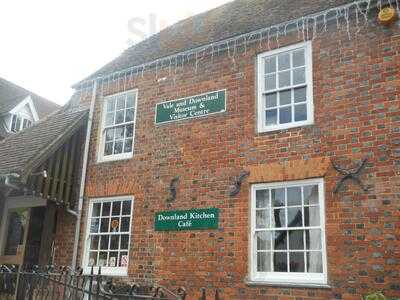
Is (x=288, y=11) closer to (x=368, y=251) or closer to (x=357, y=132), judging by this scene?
(x=357, y=132)

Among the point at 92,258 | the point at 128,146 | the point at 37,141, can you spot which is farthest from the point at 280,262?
the point at 37,141

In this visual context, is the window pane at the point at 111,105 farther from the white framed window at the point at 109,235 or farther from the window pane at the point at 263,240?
the window pane at the point at 263,240

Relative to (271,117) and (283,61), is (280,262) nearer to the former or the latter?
(271,117)

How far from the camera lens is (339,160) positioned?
8086mm

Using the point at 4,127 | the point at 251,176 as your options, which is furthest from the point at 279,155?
the point at 4,127

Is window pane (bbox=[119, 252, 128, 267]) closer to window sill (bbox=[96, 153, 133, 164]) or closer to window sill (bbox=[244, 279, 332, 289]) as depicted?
window sill (bbox=[96, 153, 133, 164])

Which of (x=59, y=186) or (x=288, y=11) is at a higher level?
(x=288, y=11)

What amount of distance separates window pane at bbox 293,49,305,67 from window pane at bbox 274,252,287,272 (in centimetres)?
375

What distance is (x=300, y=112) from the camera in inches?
352

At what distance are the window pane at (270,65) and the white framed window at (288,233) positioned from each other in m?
2.47

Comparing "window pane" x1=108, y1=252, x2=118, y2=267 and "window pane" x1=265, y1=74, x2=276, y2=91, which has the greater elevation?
"window pane" x1=265, y1=74, x2=276, y2=91

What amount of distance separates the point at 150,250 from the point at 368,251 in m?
4.55

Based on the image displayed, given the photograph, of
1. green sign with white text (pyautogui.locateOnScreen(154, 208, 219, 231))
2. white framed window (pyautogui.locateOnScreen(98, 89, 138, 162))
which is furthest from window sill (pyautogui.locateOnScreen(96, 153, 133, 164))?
green sign with white text (pyautogui.locateOnScreen(154, 208, 219, 231))

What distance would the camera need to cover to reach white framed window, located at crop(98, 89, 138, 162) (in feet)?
37.3
